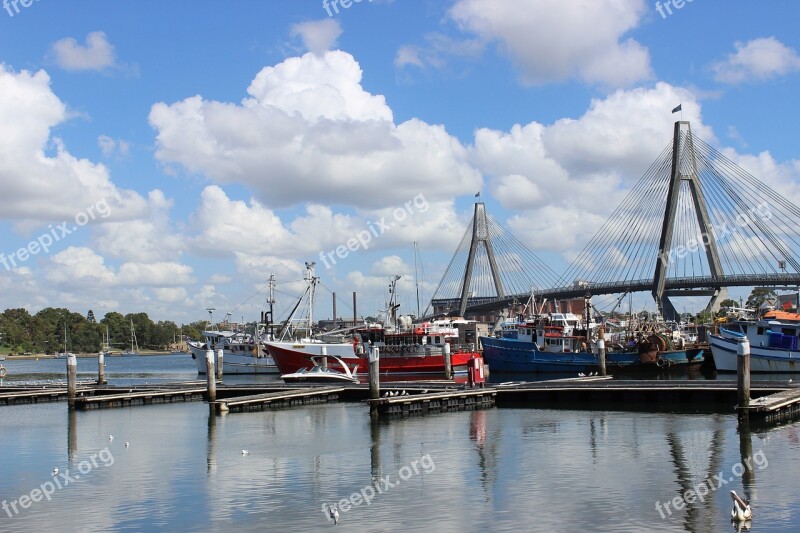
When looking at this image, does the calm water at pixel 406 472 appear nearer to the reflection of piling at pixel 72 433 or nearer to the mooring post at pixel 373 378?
the reflection of piling at pixel 72 433

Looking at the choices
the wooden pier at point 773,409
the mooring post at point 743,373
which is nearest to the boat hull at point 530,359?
the wooden pier at point 773,409

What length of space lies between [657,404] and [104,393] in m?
33.0

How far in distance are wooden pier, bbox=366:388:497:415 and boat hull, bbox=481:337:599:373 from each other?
107 feet

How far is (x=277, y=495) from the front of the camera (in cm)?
2425

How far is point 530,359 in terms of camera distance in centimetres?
7919

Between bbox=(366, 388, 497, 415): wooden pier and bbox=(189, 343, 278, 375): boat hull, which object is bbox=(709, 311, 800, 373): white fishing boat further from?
bbox=(189, 343, 278, 375): boat hull

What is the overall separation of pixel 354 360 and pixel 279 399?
29158mm

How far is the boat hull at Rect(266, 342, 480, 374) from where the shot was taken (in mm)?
70438

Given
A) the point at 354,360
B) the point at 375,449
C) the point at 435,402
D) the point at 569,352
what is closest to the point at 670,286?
the point at 569,352

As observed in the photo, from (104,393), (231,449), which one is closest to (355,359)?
(104,393)

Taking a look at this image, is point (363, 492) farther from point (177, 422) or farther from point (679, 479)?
point (177, 422)

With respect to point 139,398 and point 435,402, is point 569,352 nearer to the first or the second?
point 435,402

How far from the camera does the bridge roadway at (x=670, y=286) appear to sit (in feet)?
347

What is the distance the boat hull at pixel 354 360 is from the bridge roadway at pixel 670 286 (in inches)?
1059
